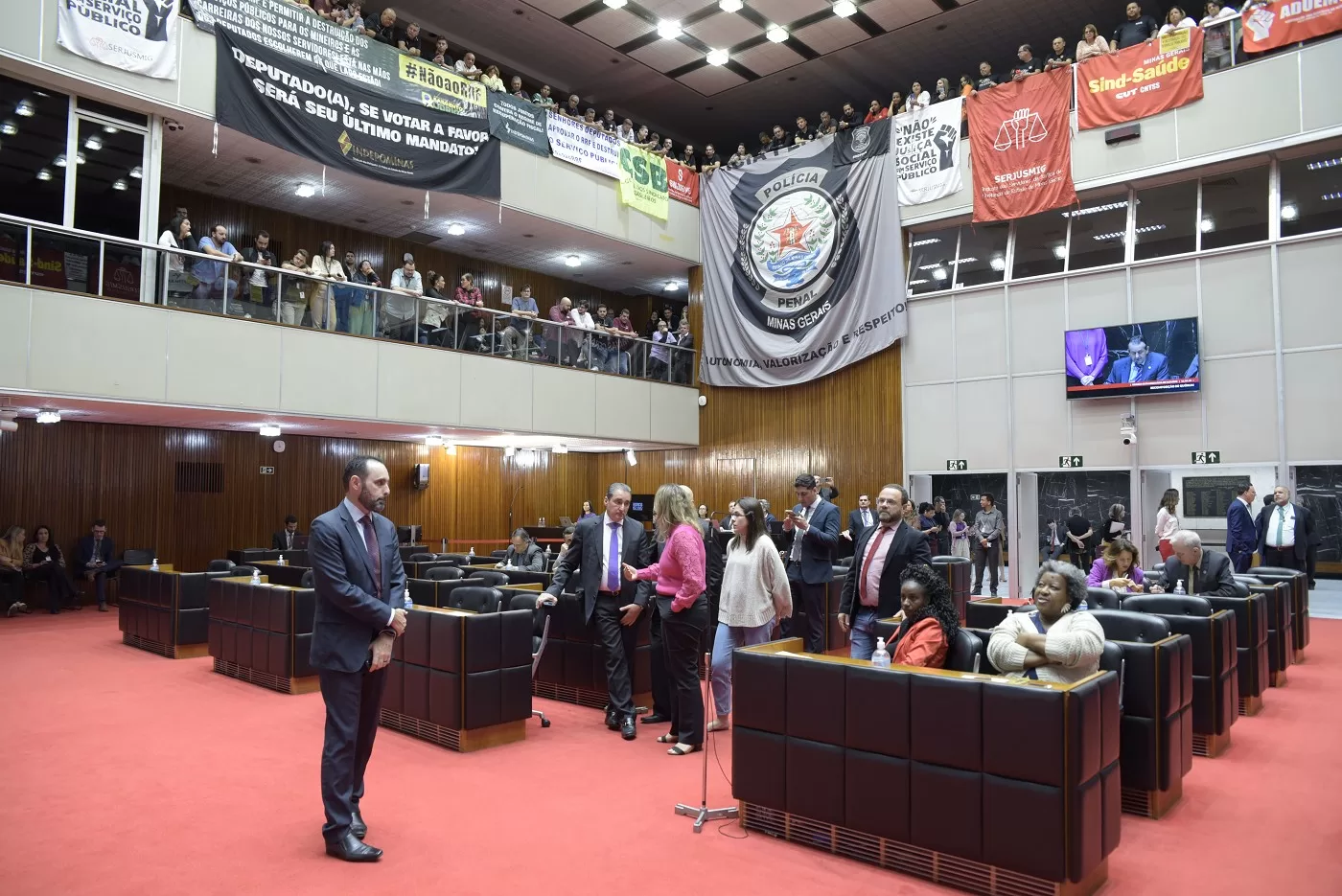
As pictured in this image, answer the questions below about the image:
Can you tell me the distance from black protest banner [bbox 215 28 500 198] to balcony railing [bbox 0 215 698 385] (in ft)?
6.26

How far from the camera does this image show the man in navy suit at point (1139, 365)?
1402 centimetres

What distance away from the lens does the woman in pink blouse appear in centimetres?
608

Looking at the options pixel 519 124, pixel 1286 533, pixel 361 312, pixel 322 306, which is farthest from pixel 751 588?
pixel 519 124

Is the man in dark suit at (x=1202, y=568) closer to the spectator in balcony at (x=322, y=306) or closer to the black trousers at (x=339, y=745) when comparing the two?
the black trousers at (x=339, y=745)

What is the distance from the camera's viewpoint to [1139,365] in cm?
1420

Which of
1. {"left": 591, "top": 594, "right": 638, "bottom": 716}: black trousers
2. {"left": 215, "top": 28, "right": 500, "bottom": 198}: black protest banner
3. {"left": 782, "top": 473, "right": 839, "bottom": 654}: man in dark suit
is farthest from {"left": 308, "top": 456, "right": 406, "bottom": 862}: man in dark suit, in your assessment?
{"left": 215, "top": 28, "right": 500, "bottom": 198}: black protest banner

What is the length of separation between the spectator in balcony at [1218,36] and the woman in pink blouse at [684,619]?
12.8m

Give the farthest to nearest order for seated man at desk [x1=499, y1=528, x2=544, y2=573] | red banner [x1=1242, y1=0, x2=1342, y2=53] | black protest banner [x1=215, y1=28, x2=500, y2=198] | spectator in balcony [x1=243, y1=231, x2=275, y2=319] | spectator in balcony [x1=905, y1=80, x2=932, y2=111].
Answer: spectator in balcony [x1=905, y1=80, x2=932, y2=111]
red banner [x1=1242, y1=0, x2=1342, y2=53]
spectator in balcony [x1=243, y1=231, x2=275, y2=319]
black protest banner [x1=215, y1=28, x2=500, y2=198]
seated man at desk [x1=499, y1=528, x2=544, y2=573]

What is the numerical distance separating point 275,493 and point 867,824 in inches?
600

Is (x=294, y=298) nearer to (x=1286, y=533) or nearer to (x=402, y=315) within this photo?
(x=402, y=315)

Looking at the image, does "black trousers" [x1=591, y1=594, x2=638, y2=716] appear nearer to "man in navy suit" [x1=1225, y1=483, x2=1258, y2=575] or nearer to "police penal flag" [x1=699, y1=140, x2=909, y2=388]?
"man in navy suit" [x1=1225, y1=483, x2=1258, y2=575]

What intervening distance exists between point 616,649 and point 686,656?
3.00 ft

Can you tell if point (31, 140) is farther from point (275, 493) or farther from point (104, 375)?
point (275, 493)

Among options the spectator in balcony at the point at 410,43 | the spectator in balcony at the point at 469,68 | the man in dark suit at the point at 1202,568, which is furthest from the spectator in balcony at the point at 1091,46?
the spectator in balcony at the point at 410,43
